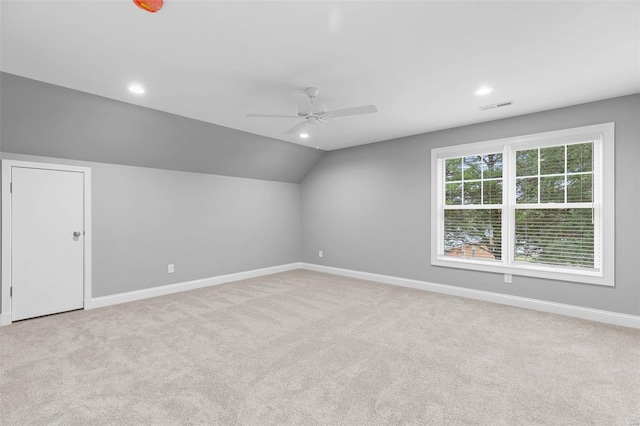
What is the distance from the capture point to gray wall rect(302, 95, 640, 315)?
133 inches

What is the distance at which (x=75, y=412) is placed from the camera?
1.95m

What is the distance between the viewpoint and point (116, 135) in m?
3.93

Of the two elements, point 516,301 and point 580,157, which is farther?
point 516,301

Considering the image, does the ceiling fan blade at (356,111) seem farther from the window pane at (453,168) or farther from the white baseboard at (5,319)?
the white baseboard at (5,319)

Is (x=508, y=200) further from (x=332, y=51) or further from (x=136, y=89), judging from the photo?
(x=136, y=89)

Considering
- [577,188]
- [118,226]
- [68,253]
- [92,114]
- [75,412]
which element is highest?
[92,114]

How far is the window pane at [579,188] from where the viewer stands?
3.67m

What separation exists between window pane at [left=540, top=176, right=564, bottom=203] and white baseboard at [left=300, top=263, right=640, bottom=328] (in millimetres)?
1307

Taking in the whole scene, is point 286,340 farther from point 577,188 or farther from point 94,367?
point 577,188

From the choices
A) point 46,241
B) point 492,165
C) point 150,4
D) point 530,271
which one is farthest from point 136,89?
point 530,271

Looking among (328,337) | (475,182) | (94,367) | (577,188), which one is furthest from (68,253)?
(577,188)

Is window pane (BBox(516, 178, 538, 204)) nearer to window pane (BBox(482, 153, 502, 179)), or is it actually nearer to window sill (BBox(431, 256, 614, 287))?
window pane (BBox(482, 153, 502, 179))

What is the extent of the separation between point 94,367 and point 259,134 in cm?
368

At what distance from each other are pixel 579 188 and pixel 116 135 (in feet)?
19.2
